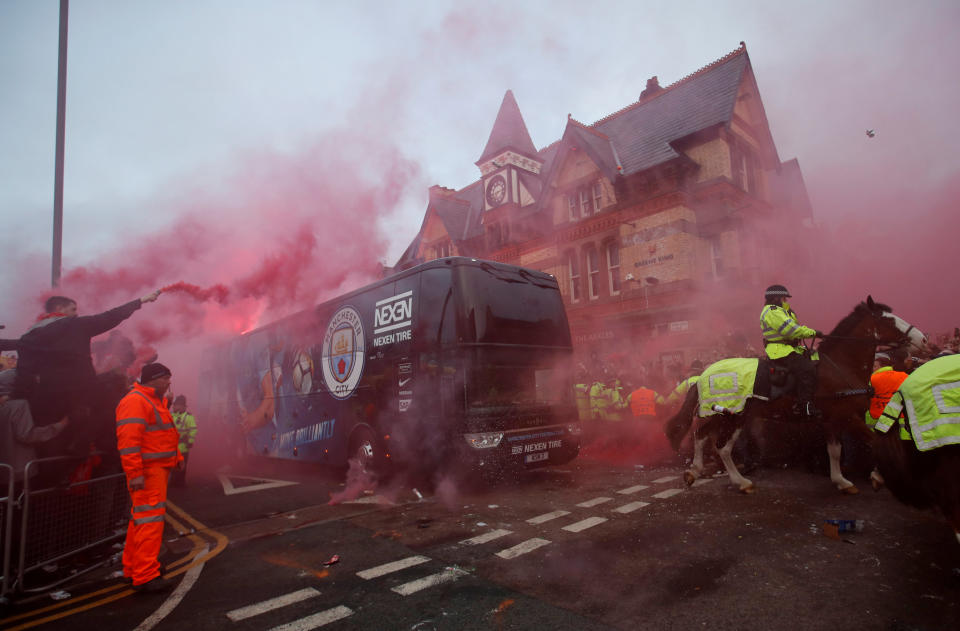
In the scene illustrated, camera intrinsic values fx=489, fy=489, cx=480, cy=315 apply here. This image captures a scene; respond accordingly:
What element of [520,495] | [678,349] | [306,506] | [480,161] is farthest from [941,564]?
[480,161]

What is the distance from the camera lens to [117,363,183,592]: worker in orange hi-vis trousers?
13.6 ft

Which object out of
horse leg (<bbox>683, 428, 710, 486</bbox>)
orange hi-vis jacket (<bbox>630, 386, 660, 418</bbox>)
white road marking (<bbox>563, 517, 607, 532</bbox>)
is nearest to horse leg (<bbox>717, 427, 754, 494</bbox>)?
horse leg (<bbox>683, 428, 710, 486</bbox>)

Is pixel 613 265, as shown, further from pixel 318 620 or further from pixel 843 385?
pixel 318 620

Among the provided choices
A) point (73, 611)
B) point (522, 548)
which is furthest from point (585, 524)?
point (73, 611)

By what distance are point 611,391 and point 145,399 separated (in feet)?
29.4

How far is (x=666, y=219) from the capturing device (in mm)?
17000

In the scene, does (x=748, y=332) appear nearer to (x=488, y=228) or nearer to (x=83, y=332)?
(x=488, y=228)

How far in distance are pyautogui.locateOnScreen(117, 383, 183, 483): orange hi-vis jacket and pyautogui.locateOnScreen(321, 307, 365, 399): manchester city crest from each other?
12.6 ft

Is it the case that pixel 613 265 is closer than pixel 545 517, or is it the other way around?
pixel 545 517

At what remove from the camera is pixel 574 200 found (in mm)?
20141

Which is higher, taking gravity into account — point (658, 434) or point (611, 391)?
point (611, 391)

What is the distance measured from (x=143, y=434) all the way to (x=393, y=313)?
4029 millimetres

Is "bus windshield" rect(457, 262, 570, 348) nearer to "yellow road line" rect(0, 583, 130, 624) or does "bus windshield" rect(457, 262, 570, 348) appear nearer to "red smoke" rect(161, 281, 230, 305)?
"yellow road line" rect(0, 583, 130, 624)

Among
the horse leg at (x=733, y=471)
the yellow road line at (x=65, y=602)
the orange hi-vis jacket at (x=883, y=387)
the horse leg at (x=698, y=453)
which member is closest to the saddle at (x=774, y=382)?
the horse leg at (x=733, y=471)
